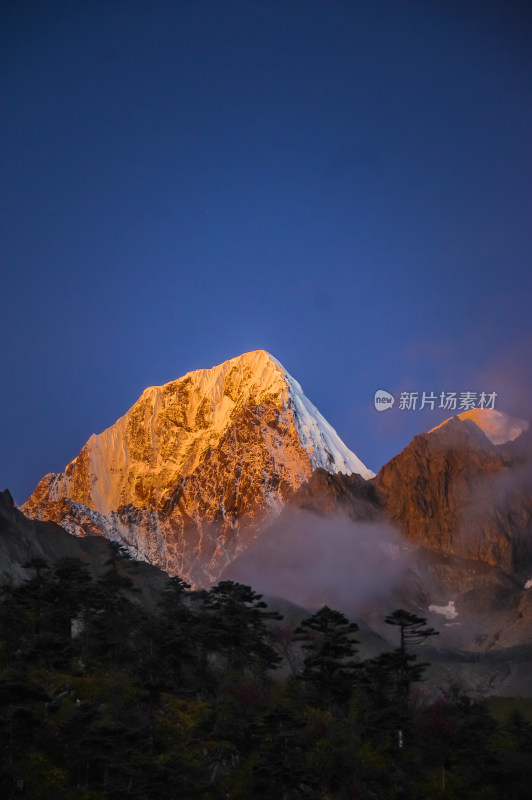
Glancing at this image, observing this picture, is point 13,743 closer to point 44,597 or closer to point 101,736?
point 101,736

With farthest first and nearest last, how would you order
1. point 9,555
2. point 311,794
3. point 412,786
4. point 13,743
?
point 9,555 → point 412,786 → point 311,794 → point 13,743

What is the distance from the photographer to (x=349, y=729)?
3093 inches

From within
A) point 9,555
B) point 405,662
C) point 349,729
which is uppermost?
point 9,555

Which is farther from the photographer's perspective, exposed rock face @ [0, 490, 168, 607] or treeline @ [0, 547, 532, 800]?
exposed rock face @ [0, 490, 168, 607]

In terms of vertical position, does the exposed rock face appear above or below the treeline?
above

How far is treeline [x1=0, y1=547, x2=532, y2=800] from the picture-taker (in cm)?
5866

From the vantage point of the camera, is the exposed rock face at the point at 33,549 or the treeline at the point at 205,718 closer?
the treeline at the point at 205,718

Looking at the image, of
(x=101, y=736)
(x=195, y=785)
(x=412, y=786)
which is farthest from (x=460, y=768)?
(x=101, y=736)

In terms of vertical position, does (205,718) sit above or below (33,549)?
below

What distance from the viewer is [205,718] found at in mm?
76062

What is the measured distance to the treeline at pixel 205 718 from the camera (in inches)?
2309

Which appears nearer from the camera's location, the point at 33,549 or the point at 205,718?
the point at 205,718

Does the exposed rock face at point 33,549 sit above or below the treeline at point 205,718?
above

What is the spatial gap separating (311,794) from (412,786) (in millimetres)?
15241
